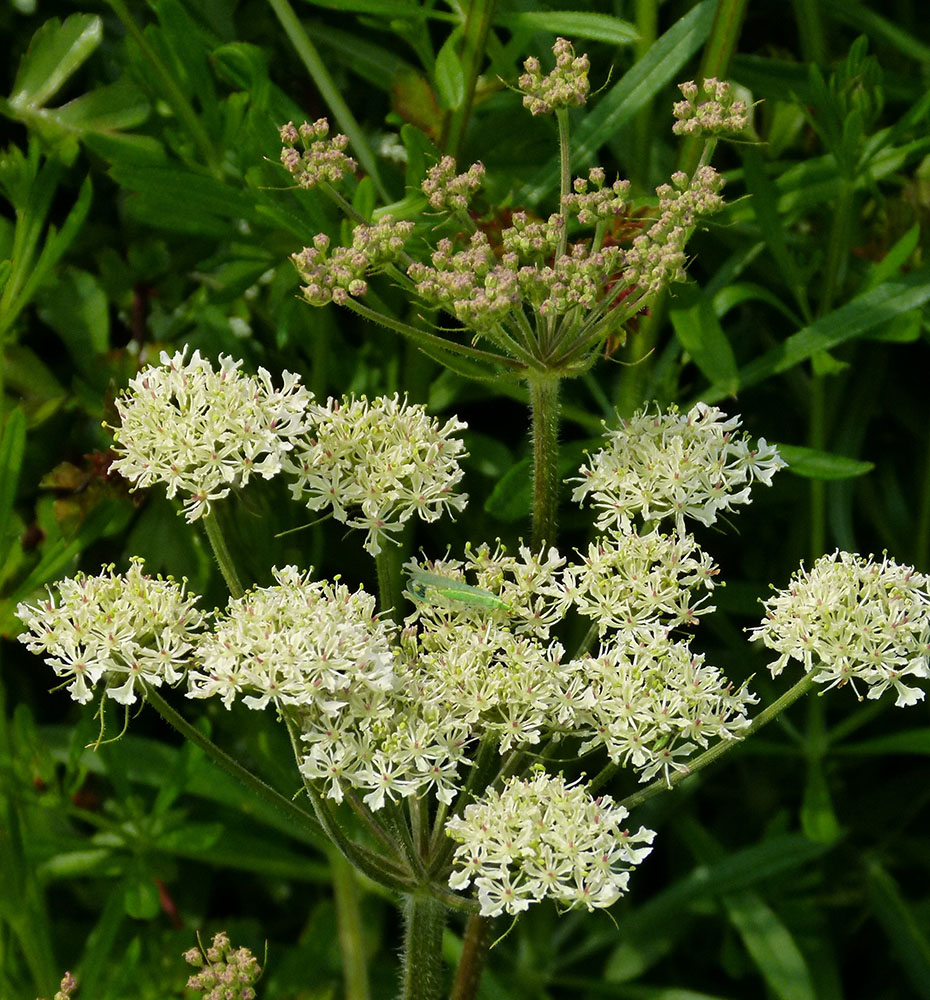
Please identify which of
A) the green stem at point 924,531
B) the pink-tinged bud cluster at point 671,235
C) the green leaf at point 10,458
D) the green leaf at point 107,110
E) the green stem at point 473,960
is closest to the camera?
the pink-tinged bud cluster at point 671,235

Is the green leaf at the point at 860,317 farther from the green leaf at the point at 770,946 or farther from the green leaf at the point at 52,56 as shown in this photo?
the green leaf at the point at 52,56

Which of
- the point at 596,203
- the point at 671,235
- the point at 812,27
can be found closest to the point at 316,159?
the point at 596,203

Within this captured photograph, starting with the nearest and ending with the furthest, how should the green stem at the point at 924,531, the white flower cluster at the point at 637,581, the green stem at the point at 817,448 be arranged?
the white flower cluster at the point at 637,581
the green stem at the point at 817,448
the green stem at the point at 924,531

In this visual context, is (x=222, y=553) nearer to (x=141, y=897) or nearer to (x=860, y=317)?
(x=141, y=897)

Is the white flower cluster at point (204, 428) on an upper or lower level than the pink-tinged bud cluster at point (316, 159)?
lower

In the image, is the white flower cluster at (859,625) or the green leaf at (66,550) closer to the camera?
the white flower cluster at (859,625)

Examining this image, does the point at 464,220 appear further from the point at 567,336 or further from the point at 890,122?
the point at 890,122

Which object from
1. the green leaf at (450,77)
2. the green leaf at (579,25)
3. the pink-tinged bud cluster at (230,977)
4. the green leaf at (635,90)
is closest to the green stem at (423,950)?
the pink-tinged bud cluster at (230,977)

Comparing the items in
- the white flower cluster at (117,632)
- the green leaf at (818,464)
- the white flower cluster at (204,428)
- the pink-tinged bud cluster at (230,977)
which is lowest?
the pink-tinged bud cluster at (230,977)
